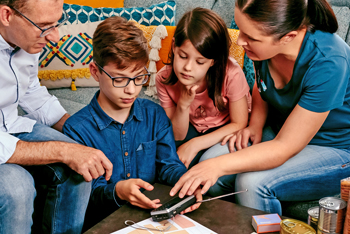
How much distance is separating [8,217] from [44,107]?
0.65 metres

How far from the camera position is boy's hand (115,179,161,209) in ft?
3.08

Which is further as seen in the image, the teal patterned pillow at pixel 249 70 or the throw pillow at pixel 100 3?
the throw pillow at pixel 100 3

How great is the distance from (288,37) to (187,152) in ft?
2.19

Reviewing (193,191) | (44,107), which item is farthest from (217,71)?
(44,107)

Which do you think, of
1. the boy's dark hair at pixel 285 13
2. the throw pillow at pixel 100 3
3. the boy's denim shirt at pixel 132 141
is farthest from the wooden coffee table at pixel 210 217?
the throw pillow at pixel 100 3

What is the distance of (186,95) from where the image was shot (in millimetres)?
1454

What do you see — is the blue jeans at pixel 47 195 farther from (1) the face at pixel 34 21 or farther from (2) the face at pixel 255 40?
(2) the face at pixel 255 40

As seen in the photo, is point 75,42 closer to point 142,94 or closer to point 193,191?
point 142,94

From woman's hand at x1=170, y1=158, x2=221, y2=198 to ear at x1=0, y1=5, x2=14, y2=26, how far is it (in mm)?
799

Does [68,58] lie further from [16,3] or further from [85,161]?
[85,161]

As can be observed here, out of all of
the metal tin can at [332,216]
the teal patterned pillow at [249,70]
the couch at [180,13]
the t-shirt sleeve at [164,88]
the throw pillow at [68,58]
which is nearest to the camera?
the metal tin can at [332,216]

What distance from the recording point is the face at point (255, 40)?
1099 millimetres

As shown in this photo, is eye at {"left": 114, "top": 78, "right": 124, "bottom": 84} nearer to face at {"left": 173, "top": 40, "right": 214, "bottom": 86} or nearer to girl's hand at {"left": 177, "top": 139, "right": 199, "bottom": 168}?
face at {"left": 173, "top": 40, "right": 214, "bottom": 86}


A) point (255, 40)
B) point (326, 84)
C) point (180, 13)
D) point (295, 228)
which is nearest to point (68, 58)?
point (180, 13)
